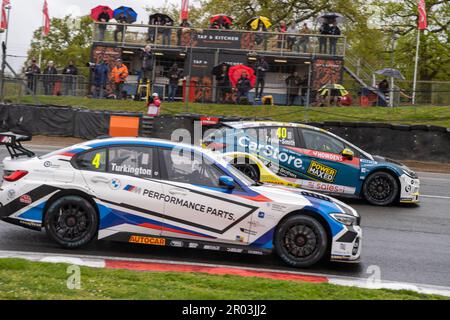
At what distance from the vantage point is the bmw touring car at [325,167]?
1216cm

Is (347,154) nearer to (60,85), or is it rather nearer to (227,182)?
(227,182)

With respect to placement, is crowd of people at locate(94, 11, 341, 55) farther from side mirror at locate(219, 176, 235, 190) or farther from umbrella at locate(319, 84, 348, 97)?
side mirror at locate(219, 176, 235, 190)

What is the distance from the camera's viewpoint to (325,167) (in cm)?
1220

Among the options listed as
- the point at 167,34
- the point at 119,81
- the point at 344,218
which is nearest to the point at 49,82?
the point at 119,81

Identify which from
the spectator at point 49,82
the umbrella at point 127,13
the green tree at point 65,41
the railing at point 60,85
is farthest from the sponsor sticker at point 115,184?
the green tree at point 65,41

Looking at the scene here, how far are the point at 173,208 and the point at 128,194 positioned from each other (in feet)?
1.92

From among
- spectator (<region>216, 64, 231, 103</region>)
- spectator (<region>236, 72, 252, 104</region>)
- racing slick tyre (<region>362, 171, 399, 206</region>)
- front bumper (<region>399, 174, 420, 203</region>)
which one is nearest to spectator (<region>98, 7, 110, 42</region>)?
spectator (<region>216, 64, 231, 103</region>)

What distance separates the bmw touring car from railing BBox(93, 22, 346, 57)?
1813 cm

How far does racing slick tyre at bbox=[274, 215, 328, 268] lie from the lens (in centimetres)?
760

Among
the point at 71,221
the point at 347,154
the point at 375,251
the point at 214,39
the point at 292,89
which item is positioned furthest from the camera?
the point at 214,39

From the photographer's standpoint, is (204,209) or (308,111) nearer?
(204,209)

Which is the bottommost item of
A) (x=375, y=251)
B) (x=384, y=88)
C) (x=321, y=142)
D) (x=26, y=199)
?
(x=375, y=251)
